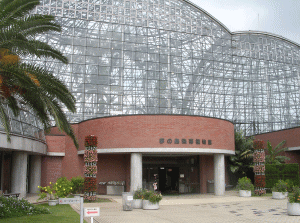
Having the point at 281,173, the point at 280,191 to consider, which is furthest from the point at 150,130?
the point at 281,173

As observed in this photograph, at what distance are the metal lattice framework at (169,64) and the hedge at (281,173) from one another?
47.9 ft

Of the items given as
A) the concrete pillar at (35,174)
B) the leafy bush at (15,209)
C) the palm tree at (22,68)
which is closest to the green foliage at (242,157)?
the concrete pillar at (35,174)

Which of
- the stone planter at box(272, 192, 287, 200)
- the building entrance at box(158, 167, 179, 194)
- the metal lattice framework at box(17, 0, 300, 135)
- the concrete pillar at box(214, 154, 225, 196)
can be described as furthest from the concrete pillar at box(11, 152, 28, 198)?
the stone planter at box(272, 192, 287, 200)

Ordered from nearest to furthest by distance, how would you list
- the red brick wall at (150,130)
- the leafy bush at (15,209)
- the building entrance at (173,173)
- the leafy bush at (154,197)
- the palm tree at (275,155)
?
1. the leafy bush at (15,209)
2. the leafy bush at (154,197)
3. the red brick wall at (150,130)
4. the building entrance at (173,173)
5. the palm tree at (275,155)

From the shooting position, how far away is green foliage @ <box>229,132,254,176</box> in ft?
100

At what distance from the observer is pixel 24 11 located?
12359 mm

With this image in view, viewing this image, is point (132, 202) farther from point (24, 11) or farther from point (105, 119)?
point (24, 11)

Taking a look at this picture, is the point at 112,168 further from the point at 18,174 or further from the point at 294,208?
the point at 294,208

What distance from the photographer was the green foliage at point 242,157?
100 feet

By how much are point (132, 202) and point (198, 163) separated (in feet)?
39.3

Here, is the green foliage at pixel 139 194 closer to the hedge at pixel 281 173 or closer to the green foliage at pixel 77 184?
the green foliage at pixel 77 184

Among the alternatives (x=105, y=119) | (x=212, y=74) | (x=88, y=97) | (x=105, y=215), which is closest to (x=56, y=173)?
(x=105, y=119)

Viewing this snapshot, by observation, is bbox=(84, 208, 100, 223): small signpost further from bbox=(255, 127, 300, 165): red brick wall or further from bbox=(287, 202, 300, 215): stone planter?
bbox=(255, 127, 300, 165): red brick wall

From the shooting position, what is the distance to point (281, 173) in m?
26.3
